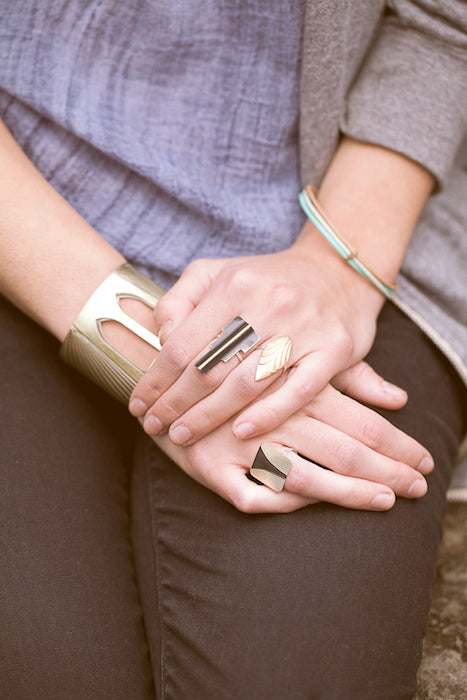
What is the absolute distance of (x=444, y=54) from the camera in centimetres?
80

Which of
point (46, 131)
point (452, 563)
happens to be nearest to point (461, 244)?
point (452, 563)

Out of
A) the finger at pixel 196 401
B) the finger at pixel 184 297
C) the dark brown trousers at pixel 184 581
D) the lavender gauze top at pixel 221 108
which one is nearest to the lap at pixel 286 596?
the dark brown trousers at pixel 184 581

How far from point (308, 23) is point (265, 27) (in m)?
0.06

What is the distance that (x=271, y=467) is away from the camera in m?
0.63

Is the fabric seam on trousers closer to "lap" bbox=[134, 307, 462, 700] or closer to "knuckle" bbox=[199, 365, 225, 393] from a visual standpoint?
Result: "lap" bbox=[134, 307, 462, 700]

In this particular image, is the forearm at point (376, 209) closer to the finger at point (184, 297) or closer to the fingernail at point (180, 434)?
the finger at point (184, 297)

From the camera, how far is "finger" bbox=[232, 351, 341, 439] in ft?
2.09

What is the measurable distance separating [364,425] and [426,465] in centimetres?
11

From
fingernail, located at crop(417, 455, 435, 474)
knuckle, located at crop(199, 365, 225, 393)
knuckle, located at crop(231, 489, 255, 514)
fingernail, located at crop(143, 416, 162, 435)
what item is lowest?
knuckle, located at crop(231, 489, 255, 514)

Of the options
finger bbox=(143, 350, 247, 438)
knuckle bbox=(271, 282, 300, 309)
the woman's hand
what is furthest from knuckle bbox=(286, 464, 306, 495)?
knuckle bbox=(271, 282, 300, 309)

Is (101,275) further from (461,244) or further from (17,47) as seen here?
(461,244)

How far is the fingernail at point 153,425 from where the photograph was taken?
68cm

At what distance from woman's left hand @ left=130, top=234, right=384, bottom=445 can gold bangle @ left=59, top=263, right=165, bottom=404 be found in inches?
1.2

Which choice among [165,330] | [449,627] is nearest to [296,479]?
[165,330]
